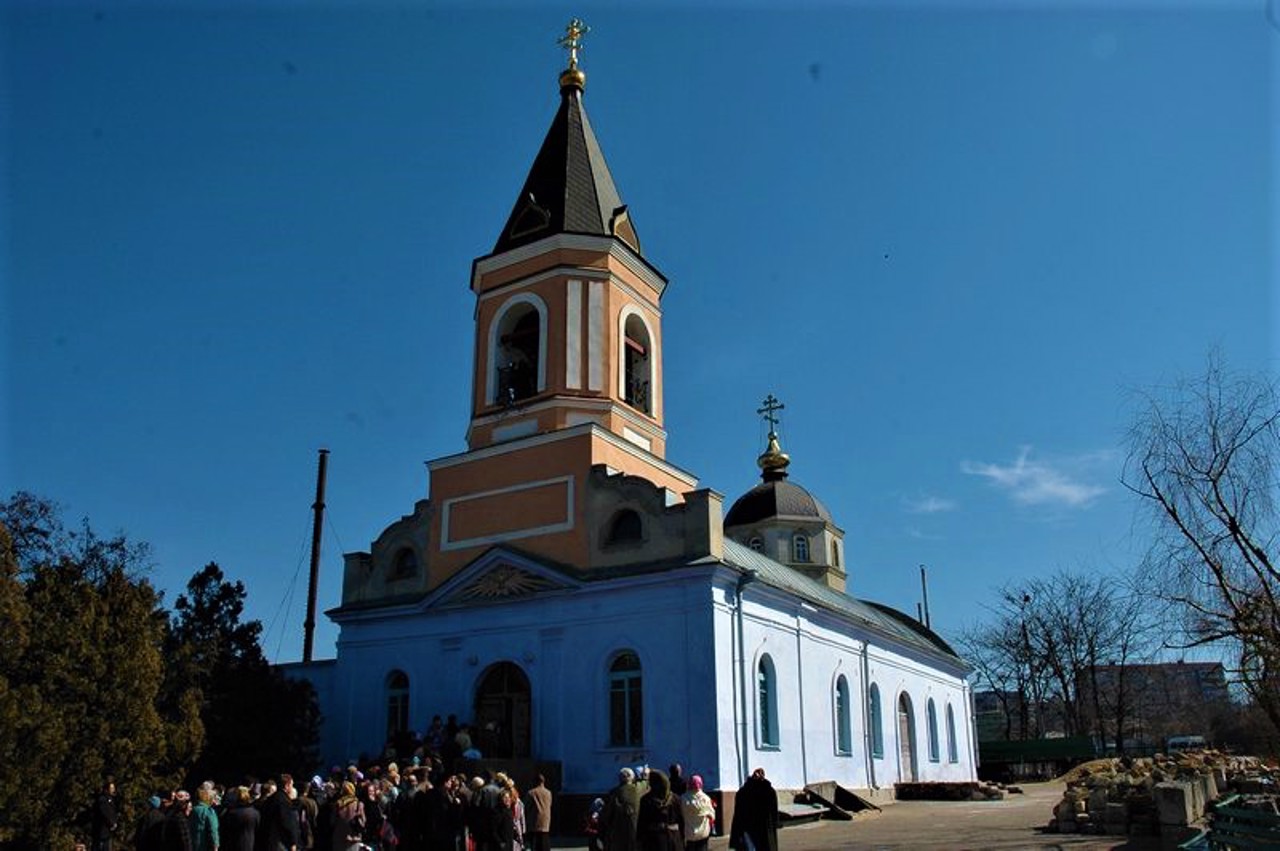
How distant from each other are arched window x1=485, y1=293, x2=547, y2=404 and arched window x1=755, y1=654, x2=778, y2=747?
8.13m

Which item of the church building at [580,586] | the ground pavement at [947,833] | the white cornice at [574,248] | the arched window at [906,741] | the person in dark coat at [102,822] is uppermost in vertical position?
the white cornice at [574,248]

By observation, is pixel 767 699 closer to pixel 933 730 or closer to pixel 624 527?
pixel 624 527

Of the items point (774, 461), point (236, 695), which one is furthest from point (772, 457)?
point (236, 695)

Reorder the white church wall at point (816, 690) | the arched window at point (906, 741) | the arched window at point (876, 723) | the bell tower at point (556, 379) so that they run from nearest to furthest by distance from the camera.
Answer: the white church wall at point (816, 690), the bell tower at point (556, 379), the arched window at point (876, 723), the arched window at point (906, 741)

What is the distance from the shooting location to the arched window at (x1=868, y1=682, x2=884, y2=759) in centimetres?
3001

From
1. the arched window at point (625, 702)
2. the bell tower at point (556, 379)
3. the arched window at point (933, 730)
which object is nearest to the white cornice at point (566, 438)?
the bell tower at point (556, 379)

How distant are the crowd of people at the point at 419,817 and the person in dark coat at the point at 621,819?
12 mm

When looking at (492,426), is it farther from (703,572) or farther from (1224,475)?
(1224,475)

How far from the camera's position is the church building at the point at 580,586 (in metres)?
21.8

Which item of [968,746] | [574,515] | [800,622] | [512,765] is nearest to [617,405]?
[574,515]

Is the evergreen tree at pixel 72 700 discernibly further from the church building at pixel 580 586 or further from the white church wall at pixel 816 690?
the white church wall at pixel 816 690

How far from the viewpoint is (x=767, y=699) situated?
2352 cm

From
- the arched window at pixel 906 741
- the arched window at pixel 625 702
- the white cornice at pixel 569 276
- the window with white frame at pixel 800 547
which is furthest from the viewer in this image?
the window with white frame at pixel 800 547

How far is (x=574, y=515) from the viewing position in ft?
77.4
